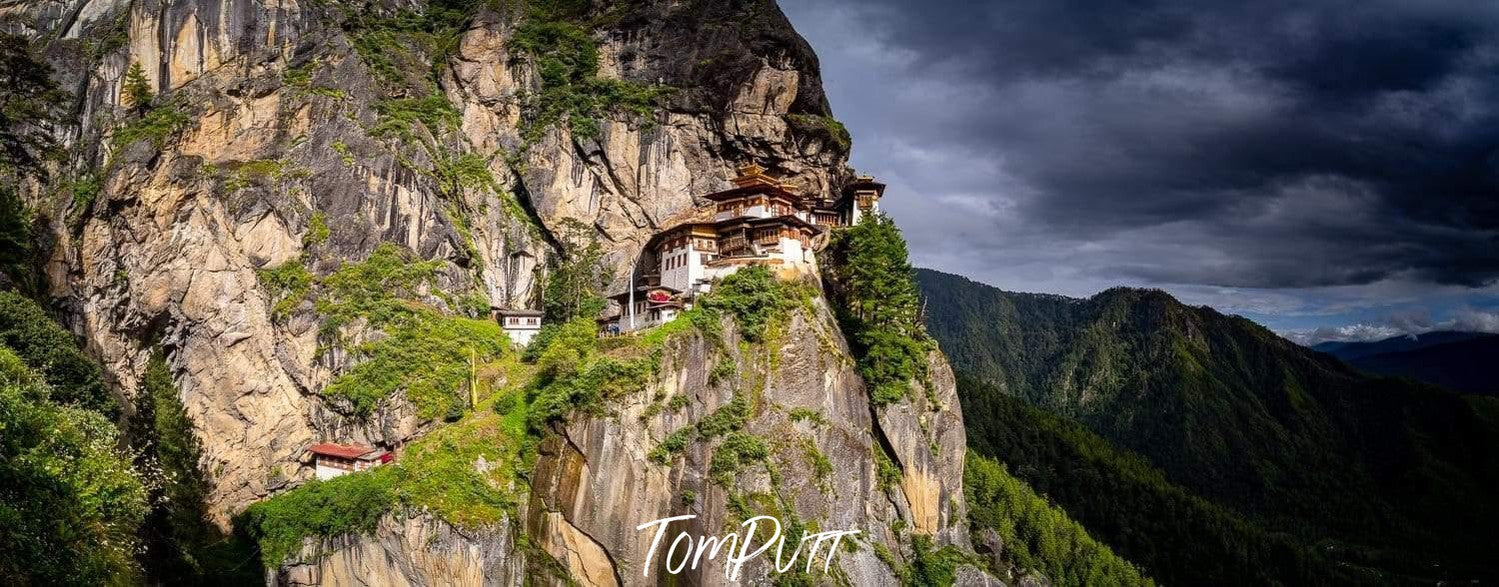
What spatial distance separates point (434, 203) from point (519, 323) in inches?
501

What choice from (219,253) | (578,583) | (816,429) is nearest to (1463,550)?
(816,429)

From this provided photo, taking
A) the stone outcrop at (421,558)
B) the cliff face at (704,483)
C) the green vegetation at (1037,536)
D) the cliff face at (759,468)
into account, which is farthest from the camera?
the green vegetation at (1037,536)

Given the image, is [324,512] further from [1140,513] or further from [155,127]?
[1140,513]

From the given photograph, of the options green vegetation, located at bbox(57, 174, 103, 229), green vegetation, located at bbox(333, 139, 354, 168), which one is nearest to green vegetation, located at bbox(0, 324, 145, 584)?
green vegetation, located at bbox(333, 139, 354, 168)

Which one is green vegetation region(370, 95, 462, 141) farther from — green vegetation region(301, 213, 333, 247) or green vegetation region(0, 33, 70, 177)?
green vegetation region(0, 33, 70, 177)

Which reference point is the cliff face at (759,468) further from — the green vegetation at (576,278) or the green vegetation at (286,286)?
the green vegetation at (286,286)

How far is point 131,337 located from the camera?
2347 inches

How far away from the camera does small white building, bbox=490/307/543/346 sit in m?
64.0

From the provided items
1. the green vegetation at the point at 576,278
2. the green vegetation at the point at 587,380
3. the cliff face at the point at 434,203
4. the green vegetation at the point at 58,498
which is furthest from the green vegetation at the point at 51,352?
the green vegetation at the point at 576,278

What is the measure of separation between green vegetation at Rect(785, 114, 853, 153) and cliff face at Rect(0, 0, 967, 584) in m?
0.26

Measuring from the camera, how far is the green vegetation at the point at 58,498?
20.3 meters

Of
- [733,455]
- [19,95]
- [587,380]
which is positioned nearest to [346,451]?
[587,380]

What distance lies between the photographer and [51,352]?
144ft

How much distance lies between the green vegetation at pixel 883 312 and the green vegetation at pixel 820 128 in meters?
20.1
